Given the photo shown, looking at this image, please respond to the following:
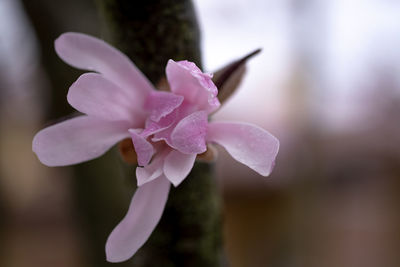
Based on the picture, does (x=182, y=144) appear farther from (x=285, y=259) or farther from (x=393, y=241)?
(x=393, y=241)

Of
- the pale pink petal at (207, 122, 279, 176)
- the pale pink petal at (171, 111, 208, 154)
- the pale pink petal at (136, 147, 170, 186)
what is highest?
the pale pink petal at (171, 111, 208, 154)

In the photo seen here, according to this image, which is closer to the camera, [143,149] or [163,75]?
[143,149]

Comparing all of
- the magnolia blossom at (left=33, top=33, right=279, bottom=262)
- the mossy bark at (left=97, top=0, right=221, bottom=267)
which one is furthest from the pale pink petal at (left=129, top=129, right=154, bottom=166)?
the mossy bark at (left=97, top=0, right=221, bottom=267)

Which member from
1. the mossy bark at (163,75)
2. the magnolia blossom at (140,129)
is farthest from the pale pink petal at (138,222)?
the mossy bark at (163,75)

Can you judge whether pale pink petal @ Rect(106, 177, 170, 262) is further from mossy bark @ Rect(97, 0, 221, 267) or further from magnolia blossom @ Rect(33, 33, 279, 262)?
mossy bark @ Rect(97, 0, 221, 267)

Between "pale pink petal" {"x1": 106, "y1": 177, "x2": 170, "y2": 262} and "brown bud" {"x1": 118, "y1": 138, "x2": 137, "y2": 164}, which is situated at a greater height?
"brown bud" {"x1": 118, "y1": 138, "x2": 137, "y2": 164}
